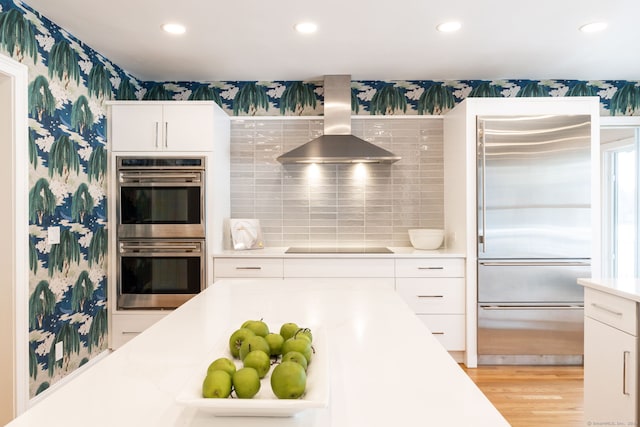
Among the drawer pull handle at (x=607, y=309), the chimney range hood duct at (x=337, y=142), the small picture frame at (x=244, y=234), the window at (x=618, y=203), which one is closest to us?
the drawer pull handle at (x=607, y=309)

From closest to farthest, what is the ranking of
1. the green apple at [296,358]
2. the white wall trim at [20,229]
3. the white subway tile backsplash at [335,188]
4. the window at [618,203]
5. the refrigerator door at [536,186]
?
the green apple at [296,358] → the white wall trim at [20,229] → the refrigerator door at [536,186] → the white subway tile backsplash at [335,188] → the window at [618,203]

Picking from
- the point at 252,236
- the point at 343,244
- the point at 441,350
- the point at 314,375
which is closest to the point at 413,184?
the point at 343,244

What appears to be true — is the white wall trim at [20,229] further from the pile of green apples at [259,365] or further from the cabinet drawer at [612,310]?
the cabinet drawer at [612,310]

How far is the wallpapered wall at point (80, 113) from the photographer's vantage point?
8.68 ft

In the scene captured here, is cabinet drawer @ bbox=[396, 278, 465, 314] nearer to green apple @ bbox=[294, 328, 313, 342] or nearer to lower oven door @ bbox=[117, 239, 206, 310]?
lower oven door @ bbox=[117, 239, 206, 310]

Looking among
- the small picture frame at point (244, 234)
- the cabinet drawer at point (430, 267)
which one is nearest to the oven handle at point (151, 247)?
the small picture frame at point (244, 234)

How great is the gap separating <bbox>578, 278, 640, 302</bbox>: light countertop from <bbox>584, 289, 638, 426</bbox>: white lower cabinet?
31mm

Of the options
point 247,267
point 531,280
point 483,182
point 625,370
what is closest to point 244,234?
point 247,267

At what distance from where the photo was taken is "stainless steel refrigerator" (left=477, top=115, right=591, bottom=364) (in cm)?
338

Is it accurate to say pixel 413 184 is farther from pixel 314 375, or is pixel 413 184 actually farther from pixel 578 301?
pixel 314 375

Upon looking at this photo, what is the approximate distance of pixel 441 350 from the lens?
1186 mm

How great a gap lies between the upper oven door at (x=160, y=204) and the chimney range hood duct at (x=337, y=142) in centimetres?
81

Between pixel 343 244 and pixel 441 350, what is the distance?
2943 millimetres

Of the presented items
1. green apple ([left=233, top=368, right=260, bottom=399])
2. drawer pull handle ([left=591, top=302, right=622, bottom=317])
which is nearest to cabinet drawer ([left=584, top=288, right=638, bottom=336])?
drawer pull handle ([left=591, top=302, right=622, bottom=317])
